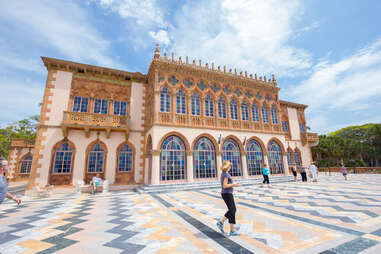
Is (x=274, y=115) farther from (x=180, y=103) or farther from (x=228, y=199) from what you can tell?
(x=228, y=199)

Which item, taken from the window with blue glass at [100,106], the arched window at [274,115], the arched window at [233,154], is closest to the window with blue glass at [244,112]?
the arched window at [233,154]

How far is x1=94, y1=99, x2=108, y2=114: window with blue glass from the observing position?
1404 centimetres

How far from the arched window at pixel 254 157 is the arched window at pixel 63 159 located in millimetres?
15015

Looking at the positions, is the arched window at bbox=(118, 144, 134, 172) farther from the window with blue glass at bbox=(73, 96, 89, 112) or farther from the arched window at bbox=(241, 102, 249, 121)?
the arched window at bbox=(241, 102, 249, 121)

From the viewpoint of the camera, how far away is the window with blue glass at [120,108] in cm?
1460

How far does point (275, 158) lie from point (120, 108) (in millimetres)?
16036

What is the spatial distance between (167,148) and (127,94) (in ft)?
20.8

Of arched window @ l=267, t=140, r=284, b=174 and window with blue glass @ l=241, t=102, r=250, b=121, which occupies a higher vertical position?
window with blue glass @ l=241, t=102, r=250, b=121

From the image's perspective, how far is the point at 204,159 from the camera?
14.3 meters

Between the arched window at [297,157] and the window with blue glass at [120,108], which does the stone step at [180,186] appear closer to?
the window with blue glass at [120,108]

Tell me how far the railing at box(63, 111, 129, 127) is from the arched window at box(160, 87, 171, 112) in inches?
126

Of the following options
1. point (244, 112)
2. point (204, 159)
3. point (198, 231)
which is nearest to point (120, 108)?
point (204, 159)

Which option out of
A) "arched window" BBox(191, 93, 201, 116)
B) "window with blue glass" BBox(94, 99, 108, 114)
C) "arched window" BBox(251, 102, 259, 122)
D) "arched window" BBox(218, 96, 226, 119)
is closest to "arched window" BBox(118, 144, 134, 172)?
"window with blue glass" BBox(94, 99, 108, 114)

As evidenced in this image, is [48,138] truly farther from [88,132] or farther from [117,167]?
[117,167]
